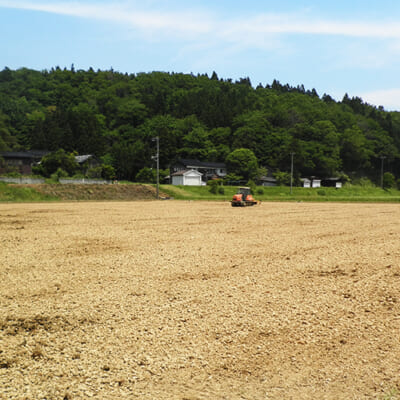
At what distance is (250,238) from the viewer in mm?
14641

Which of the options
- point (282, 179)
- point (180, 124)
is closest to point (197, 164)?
point (282, 179)

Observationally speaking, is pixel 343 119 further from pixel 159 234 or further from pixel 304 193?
pixel 159 234

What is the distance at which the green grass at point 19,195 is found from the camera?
40.6 m

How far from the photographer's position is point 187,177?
80.6 m

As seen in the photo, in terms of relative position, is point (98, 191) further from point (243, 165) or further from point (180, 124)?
point (180, 124)

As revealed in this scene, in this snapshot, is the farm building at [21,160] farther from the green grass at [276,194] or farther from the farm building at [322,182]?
the farm building at [322,182]

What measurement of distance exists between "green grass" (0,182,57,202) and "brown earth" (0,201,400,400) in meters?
32.6

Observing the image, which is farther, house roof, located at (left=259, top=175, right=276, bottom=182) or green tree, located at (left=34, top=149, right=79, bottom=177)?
house roof, located at (left=259, top=175, right=276, bottom=182)

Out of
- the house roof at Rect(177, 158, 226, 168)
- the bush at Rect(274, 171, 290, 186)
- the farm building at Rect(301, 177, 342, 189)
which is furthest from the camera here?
the farm building at Rect(301, 177, 342, 189)

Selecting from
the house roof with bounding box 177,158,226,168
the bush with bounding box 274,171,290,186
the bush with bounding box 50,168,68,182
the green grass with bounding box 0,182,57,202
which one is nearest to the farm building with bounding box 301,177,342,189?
the bush with bounding box 274,171,290,186

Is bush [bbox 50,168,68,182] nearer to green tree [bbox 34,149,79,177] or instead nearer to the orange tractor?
green tree [bbox 34,149,79,177]

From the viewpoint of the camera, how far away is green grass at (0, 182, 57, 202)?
4062 cm

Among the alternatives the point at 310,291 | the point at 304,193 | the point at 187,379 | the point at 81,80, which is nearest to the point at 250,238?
the point at 310,291

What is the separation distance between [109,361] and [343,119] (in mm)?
129298
